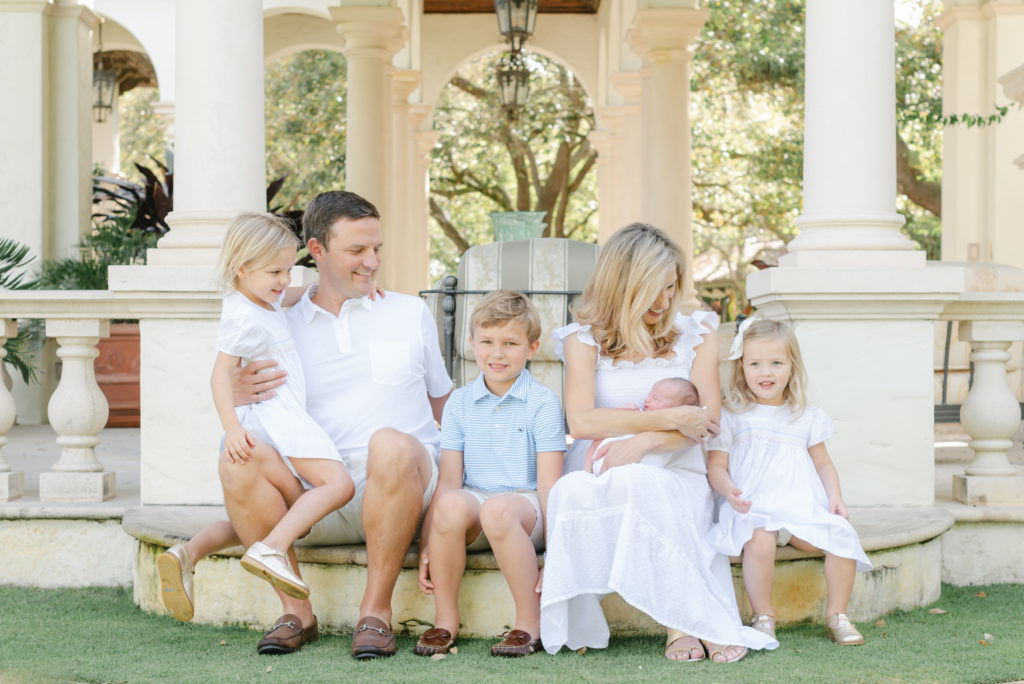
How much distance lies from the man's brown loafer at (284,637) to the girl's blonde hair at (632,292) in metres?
1.37

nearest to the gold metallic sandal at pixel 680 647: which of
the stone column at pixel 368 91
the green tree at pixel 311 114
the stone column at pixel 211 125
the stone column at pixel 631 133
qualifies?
the stone column at pixel 211 125

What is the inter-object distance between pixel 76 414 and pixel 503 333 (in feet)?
7.20

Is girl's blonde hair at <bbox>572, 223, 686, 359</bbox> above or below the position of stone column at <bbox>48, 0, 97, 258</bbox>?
below

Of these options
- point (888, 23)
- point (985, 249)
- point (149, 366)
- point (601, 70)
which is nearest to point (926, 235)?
point (601, 70)

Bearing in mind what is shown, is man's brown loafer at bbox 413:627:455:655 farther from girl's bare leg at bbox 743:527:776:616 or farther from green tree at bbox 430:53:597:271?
green tree at bbox 430:53:597:271

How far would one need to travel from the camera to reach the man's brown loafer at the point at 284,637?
362 cm

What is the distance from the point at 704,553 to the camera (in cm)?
368

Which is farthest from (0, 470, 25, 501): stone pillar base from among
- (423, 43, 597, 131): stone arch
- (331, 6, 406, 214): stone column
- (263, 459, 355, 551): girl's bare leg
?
(423, 43, 597, 131): stone arch

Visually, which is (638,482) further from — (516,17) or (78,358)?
(516,17)

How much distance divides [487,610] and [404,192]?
11.5 meters

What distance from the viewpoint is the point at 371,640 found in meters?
3.55

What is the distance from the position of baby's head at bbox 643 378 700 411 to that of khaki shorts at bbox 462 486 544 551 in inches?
19.1

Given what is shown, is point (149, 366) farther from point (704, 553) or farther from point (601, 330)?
point (704, 553)

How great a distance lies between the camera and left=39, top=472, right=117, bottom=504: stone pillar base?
492cm
